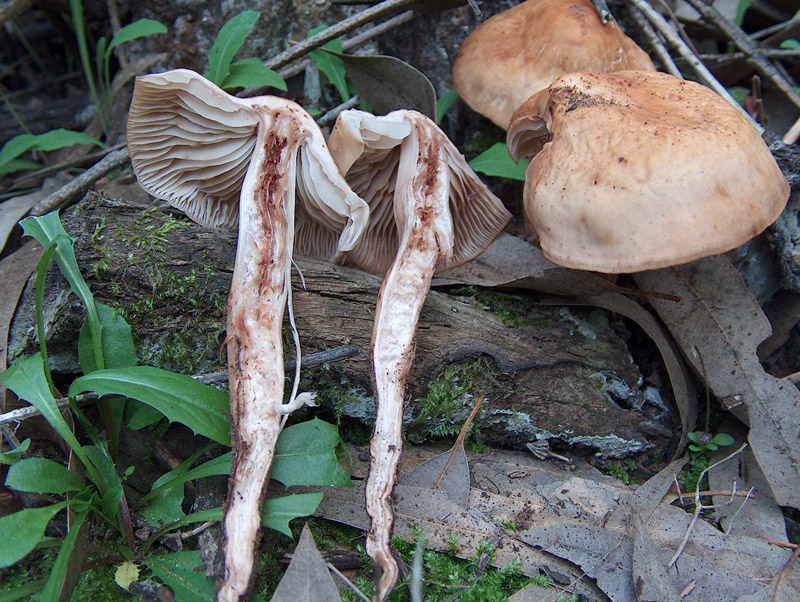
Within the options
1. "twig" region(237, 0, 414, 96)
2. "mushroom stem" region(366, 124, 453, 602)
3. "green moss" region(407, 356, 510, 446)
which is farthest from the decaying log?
"twig" region(237, 0, 414, 96)

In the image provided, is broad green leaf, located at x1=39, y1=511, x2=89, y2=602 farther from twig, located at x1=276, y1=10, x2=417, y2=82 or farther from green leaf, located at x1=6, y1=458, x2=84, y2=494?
twig, located at x1=276, y1=10, x2=417, y2=82

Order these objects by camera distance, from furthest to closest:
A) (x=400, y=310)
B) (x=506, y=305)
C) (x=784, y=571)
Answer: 1. (x=506, y=305)
2. (x=400, y=310)
3. (x=784, y=571)

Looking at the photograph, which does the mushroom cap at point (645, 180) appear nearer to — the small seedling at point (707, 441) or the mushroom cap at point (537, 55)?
the mushroom cap at point (537, 55)

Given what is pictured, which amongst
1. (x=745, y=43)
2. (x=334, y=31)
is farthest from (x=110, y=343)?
(x=745, y=43)

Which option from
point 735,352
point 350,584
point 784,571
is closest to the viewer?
point 350,584

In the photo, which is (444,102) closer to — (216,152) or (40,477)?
(216,152)

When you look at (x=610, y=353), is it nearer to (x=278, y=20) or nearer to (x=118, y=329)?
(x=118, y=329)

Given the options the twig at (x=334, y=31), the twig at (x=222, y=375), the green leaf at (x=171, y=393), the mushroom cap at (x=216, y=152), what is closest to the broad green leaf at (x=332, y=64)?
the twig at (x=334, y=31)
